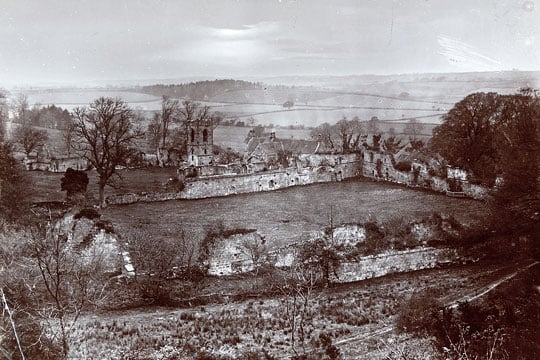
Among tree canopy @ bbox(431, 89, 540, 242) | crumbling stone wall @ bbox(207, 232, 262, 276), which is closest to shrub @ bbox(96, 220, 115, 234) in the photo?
crumbling stone wall @ bbox(207, 232, 262, 276)

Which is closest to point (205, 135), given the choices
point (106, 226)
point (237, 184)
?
point (237, 184)

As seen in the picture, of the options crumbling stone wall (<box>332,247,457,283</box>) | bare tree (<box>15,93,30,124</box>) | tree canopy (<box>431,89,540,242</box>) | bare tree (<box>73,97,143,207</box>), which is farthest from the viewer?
bare tree (<box>73,97,143,207</box>)

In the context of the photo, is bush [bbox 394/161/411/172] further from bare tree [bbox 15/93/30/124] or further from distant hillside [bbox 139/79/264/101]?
bare tree [bbox 15/93/30/124]

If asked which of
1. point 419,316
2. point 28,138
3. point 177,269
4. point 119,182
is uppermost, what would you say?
point 28,138

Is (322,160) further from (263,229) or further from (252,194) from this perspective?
(263,229)

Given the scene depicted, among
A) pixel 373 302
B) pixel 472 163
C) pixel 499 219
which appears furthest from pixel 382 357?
pixel 472 163

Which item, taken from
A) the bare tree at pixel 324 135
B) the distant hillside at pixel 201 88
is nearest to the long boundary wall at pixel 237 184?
the distant hillside at pixel 201 88

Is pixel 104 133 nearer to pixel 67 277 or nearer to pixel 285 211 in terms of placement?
pixel 67 277
